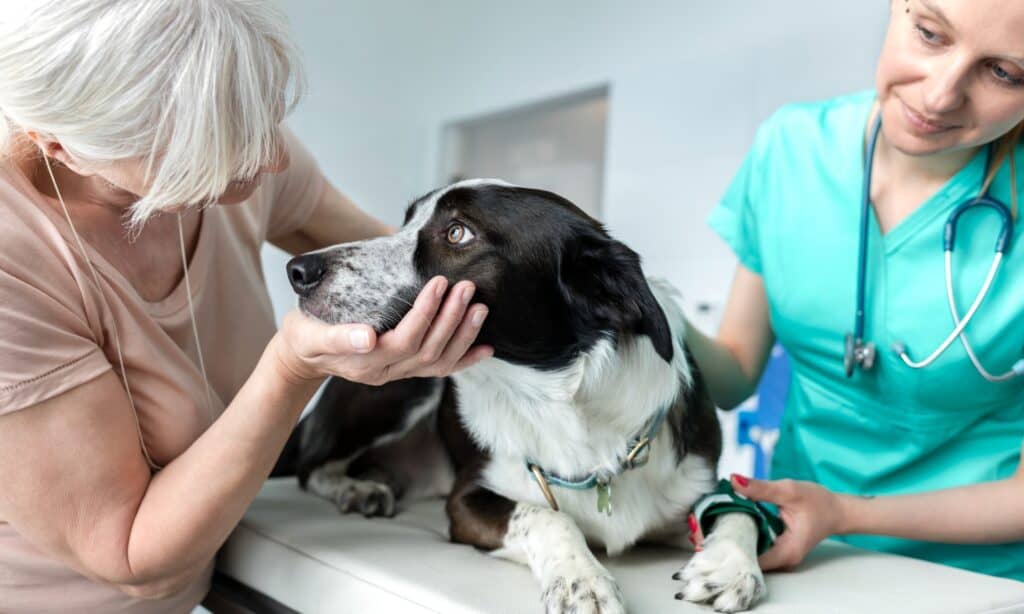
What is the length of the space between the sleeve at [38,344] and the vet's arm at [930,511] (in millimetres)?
848

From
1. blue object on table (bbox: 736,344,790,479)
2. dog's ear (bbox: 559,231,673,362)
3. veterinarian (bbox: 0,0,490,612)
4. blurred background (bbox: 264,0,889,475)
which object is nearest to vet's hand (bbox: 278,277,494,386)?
veterinarian (bbox: 0,0,490,612)

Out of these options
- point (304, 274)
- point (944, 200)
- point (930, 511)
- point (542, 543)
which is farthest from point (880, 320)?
point (304, 274)

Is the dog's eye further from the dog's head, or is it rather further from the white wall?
the white wall

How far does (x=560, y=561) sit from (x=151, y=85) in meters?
0.70

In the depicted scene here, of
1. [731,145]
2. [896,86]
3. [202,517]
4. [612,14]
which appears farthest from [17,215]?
[612,14]

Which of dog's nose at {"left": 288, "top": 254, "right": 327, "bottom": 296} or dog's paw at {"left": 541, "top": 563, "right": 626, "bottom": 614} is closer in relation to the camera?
dog's paw at {"left": 541, "top": 563, "right": 626, "bottom": 614}

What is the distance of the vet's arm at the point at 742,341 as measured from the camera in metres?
1.61

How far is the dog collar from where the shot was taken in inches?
46.2

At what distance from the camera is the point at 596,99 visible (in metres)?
4.30

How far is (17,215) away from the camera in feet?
3.29

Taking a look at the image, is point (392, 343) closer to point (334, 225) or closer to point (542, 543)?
point (542, 543)

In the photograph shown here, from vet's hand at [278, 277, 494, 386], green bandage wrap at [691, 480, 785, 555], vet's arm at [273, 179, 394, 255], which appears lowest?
green bandage wrap at [691, 480, 785, 555]

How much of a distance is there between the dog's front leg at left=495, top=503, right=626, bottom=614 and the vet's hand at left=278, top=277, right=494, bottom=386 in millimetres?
255

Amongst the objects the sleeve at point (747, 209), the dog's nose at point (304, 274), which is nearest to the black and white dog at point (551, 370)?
the dog's nose at point (304, 274)
